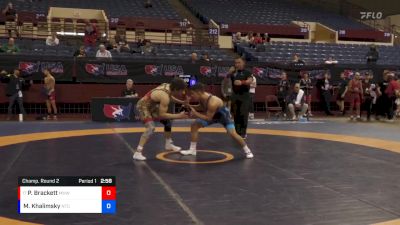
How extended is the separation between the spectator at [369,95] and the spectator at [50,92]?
961 centimetres

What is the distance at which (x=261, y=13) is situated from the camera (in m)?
28.8

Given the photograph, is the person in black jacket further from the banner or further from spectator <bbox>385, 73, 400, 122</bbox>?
spectator <bbox>385, 73, 400, 122</bbox>

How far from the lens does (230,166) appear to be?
6.94 metres

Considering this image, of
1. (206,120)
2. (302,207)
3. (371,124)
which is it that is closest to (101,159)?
(206,120)

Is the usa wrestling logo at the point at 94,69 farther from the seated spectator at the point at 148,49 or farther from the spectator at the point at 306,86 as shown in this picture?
the spectator at the point at 306,86

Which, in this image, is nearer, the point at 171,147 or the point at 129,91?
the point at 171,147

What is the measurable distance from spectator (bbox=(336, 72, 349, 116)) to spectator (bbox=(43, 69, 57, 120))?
9.38 m

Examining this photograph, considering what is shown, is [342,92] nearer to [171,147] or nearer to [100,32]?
[171,147]

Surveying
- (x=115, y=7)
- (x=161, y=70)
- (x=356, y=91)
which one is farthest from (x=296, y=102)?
(x=115, y=7)

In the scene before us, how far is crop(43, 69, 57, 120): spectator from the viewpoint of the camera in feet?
45.0

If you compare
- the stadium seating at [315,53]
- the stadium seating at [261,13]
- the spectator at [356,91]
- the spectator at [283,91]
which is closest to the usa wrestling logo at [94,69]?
the spectator at [283,91]

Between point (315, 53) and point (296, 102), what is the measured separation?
25.5 ft
